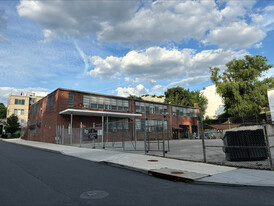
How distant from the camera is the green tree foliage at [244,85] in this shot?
40.7m

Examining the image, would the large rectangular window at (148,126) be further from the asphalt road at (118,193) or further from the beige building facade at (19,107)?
the beige building facade at (19,107)

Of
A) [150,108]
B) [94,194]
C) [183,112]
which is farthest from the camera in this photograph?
[183,112]

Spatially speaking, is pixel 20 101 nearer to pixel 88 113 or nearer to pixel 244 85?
pixel 88 113

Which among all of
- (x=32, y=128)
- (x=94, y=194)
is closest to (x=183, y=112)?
(x=32, y=128)

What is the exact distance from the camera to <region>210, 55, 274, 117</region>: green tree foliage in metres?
40.7

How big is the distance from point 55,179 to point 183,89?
57.6m

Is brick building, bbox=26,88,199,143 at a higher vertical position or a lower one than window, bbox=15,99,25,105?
lower

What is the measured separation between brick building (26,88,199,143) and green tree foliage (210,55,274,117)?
12006mm

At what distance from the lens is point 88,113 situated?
28.0 m

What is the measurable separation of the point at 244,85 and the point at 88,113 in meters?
33.3

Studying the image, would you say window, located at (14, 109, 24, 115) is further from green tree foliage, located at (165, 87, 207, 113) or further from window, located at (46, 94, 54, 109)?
green tree foliage, located at (165, 87, 207, 113)

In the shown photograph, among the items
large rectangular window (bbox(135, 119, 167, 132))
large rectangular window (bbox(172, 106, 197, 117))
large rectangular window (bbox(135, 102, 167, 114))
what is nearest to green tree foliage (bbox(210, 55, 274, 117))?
large rectangular window (bbox(172, 106, 197, 117))

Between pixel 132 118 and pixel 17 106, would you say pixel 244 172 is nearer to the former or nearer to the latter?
pixel 132 118

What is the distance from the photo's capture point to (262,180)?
19.8 ft
